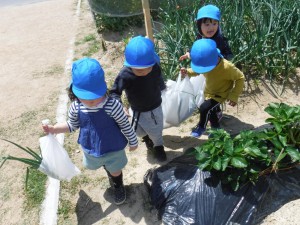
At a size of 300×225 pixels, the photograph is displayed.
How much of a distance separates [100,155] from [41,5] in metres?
6.94

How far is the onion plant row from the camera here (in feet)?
11.3

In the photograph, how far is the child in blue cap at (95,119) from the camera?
1983mm

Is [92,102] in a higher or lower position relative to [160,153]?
higher

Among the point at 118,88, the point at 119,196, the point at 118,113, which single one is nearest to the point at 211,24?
the point at 118,88

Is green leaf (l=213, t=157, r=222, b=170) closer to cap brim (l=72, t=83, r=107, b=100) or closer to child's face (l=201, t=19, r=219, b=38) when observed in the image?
cap brim (l=72, t=83, r=107, b=100)

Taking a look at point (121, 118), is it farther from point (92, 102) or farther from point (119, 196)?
point (119, 196)

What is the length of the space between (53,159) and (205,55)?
50.7 inches

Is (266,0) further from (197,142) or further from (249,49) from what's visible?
(197,142)

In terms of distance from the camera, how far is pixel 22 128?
3.60m

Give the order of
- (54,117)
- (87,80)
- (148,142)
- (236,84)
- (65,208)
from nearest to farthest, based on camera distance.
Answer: (87,80) → (65,208) → (236,84) → (148,142) → (54,117)

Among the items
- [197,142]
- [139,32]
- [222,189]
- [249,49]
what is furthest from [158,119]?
[139,32]

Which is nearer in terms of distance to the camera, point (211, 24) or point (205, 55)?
point (205, 55)

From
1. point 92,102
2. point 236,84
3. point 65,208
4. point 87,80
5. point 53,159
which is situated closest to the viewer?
point 87,80

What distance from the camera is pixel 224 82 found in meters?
2.79
